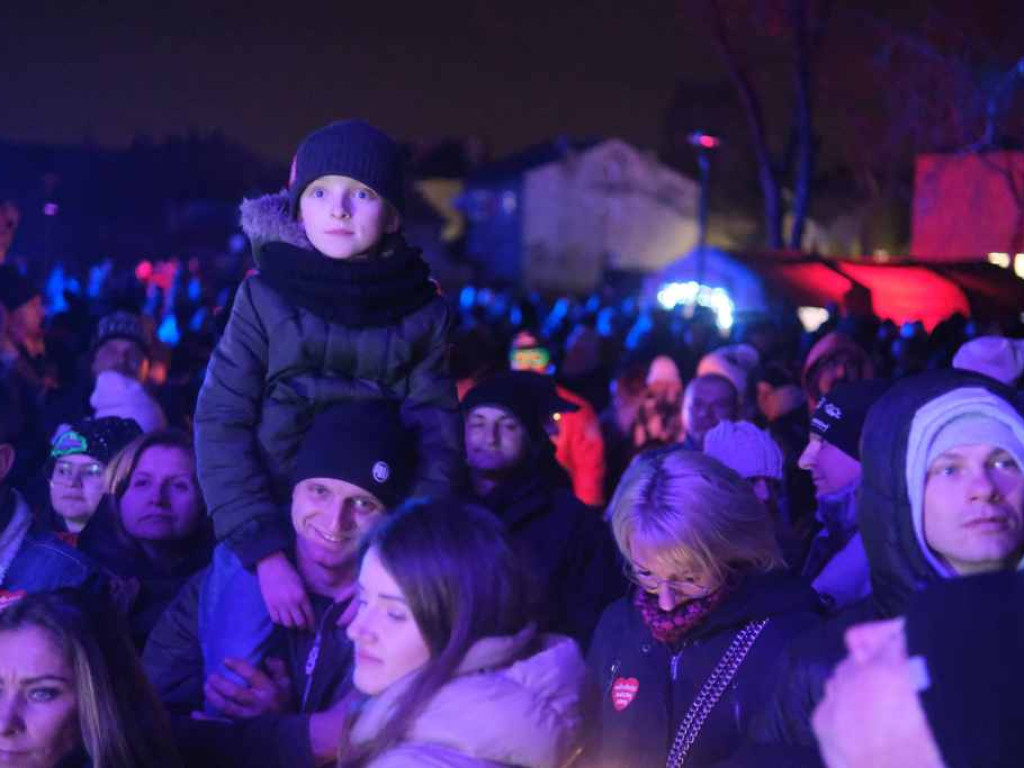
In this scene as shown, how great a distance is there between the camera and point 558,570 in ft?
17.1

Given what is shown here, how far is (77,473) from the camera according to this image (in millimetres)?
5359

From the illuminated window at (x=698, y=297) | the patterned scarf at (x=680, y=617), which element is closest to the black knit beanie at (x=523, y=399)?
the patterned scarf at (x=680, y=617)

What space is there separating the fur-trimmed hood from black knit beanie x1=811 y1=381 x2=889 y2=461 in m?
2.14

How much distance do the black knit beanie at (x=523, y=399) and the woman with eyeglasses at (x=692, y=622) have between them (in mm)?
1962

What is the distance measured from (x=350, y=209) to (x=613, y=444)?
17.9 feet

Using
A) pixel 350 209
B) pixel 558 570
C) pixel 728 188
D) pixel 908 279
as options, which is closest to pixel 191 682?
pixel 350 209

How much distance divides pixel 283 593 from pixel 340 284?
84cm

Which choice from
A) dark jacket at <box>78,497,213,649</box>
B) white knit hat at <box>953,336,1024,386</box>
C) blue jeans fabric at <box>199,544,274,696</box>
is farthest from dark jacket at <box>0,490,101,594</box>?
white knit hat at <box>953,336,1024,386</box>

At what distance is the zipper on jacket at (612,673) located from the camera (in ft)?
11.8

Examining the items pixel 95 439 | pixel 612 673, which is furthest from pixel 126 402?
pixel 612 673

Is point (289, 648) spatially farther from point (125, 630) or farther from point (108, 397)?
point (108, 397)

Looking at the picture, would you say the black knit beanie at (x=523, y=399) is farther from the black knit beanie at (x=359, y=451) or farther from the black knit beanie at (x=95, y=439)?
the black knit beanie at (x=359, y=451)

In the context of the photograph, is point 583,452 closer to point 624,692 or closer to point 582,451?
point 582,451

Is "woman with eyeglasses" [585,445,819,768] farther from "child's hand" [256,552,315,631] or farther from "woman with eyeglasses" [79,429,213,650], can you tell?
"woman with eyeglasses" [79,429,213,650]
